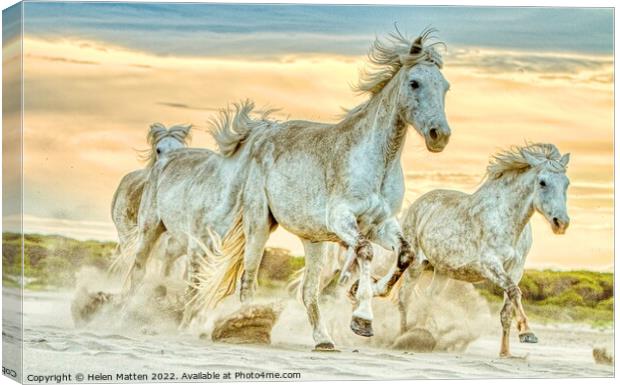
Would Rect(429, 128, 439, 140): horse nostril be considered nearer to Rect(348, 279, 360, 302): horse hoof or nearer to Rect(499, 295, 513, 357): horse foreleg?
Rect(348, 279, 360, 302): horse hoof

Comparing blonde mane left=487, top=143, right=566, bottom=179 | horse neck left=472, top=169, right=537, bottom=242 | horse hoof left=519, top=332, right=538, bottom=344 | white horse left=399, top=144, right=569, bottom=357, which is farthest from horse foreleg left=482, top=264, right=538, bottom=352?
blonde mane left=487, top=143, right=566, bottom=179

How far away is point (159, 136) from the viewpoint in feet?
48.1

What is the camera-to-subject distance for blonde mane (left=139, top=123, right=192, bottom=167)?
14586 millimetres

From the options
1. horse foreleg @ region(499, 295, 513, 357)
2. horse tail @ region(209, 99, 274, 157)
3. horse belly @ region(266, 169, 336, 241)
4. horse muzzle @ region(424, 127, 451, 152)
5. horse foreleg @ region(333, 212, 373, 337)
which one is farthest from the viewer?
horse foreleg @ region(499, 295, 513, 357)

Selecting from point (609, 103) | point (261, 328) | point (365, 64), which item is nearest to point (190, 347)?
point (261, 328)

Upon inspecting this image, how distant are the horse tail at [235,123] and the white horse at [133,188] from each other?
26 centimetres

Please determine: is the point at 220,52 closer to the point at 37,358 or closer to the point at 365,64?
the point at 365,64

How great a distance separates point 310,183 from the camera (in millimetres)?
14180

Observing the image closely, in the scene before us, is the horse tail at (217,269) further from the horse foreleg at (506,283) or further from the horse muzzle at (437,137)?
the horse foreleg at (506,283)

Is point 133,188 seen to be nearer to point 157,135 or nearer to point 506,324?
point 157,135

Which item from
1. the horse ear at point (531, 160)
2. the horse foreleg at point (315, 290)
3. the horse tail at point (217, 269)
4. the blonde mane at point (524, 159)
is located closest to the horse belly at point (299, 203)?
the horse foreleg at point (315, 290)

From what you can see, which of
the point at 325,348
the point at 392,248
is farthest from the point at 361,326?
the point at 325,348

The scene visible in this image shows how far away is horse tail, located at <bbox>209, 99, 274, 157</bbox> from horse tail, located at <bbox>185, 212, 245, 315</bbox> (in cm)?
64

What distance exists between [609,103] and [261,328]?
3616 mm
